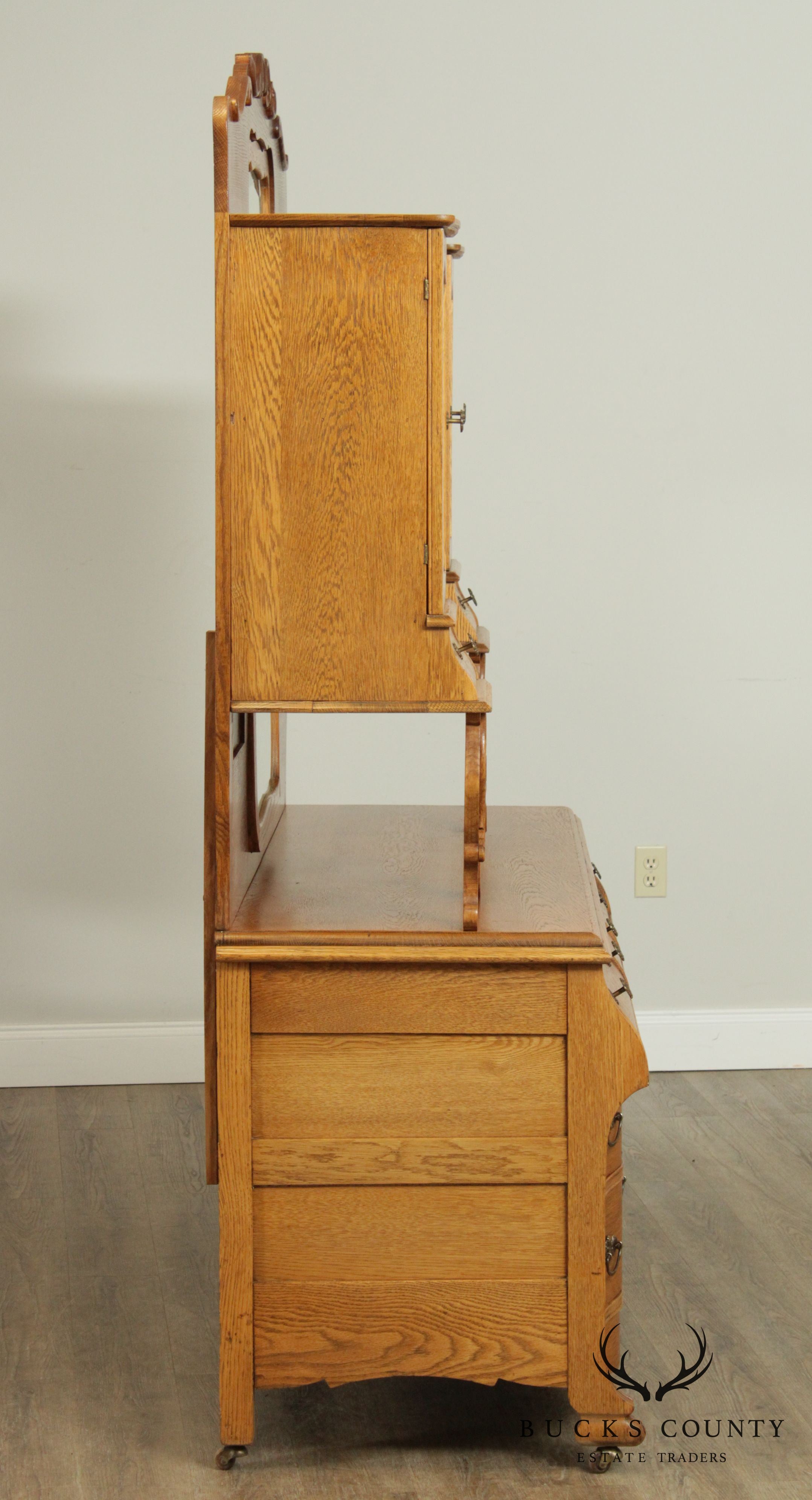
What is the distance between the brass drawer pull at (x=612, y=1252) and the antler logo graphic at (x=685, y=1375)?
12.0 inches

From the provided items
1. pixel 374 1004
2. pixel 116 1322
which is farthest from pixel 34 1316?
pixel 374 1004

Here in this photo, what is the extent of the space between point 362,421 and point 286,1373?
3.87ft

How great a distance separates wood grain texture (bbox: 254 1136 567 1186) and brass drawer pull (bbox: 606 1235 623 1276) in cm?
12

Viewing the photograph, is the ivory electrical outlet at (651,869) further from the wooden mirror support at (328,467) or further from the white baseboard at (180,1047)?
the wooden mirror support at (328,467)

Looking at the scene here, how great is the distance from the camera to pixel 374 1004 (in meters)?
1.69

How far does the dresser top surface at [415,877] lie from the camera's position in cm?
170

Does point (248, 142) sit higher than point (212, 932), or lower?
higher

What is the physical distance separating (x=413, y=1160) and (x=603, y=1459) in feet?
1.54

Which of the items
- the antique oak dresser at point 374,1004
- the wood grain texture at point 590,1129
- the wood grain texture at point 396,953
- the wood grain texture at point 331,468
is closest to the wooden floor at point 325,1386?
the antique oak dresser at point 374,1004

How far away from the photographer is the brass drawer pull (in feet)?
5.68

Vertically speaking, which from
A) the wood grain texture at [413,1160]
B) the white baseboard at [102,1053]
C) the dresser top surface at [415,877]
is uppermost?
the dresser top surface at [415,877]

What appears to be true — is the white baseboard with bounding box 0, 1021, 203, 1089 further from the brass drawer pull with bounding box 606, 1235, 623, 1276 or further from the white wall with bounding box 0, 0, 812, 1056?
the brass drawer pull with bounding box 606, 1235, 623, 1276

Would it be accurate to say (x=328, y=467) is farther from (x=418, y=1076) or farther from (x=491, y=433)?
(x=491, y=433)

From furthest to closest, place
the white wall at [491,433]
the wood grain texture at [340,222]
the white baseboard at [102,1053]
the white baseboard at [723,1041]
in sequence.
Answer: the white baseboard at [723,1041] < the white baseboard at [102,1053] < the white wall at [491,433] < the wood grain texture at [340,222]
